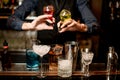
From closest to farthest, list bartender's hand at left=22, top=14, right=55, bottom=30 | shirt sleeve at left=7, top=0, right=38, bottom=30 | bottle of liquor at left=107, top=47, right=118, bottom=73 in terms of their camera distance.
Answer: bottle of liquor at left=107, top=47, right=118, bottom=73 → bartender's hand at left=22, top=14, right=55, bottom=30 → shirt sleeve at left=7, top=0, right=38, bottom=30

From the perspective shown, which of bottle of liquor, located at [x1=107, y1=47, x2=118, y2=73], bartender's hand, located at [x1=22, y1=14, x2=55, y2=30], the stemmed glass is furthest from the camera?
bartender's hand, located at [x1=22, y1=14, x2=55, y2=30]

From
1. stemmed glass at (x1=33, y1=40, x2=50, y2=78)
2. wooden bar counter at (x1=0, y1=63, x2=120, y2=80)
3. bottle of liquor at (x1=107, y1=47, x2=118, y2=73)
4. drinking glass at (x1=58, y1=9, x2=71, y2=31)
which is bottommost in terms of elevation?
wooden bar counter at (x1=0, y1=63, x2=120, y2=80)

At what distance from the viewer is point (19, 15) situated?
2.32 m

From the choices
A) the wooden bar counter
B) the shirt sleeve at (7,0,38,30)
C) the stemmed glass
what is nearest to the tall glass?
the stemmed glass

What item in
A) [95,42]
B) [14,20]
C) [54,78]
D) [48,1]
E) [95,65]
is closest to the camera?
[54,78]

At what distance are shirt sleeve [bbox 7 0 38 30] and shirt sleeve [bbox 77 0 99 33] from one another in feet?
1.38

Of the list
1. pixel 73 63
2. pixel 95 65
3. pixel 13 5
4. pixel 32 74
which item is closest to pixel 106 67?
pixel 95 65

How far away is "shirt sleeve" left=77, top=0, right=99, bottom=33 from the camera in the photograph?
227 centimetres

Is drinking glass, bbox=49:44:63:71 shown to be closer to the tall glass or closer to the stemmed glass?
the stemmed glass

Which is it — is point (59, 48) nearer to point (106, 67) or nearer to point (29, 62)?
point (29, 62)

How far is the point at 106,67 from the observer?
1917mm

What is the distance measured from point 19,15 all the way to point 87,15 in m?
0.60

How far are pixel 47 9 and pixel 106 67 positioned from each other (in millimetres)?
603

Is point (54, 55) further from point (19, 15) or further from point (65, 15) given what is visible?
point (19, 15)
